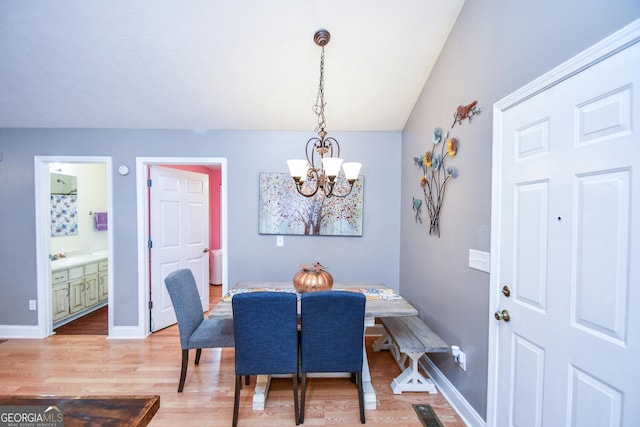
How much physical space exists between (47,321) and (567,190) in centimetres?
467

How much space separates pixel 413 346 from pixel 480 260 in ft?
2.56

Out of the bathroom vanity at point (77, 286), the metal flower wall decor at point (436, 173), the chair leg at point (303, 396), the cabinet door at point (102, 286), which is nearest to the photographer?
the chair leg at point (303, 396)

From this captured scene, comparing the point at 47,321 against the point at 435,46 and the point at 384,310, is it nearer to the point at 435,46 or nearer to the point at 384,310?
the point at 384,310

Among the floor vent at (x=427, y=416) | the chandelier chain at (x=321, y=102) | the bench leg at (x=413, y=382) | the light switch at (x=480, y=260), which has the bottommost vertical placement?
the floor vent at (x=427, y=416)

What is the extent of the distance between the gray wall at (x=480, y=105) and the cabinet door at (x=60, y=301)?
4156 millimetres

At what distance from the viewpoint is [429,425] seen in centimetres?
166

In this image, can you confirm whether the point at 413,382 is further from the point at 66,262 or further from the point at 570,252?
the point at 66,262

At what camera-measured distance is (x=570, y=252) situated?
1059 millimetres

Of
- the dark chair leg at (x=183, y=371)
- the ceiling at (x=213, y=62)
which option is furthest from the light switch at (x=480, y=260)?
the dark chair leg at (x=183, y=371)

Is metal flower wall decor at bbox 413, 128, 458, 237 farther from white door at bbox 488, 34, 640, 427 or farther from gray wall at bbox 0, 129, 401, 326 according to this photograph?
gray wall at bbox 0, 129, 401, 326

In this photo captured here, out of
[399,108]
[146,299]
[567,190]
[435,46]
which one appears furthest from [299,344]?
[435,46]

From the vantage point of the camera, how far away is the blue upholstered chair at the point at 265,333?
Result: 5.02 feet

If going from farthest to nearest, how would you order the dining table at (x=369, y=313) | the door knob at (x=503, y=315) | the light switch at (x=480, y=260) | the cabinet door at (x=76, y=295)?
the cabinet door at (x=76, y=295) → the dining table at (x=369, y=313) → the light switch at (x=480, y=260) → the door knob at (x=503, y=315)

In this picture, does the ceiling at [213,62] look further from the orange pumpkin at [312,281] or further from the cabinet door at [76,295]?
the cabinet door at [76,295]
